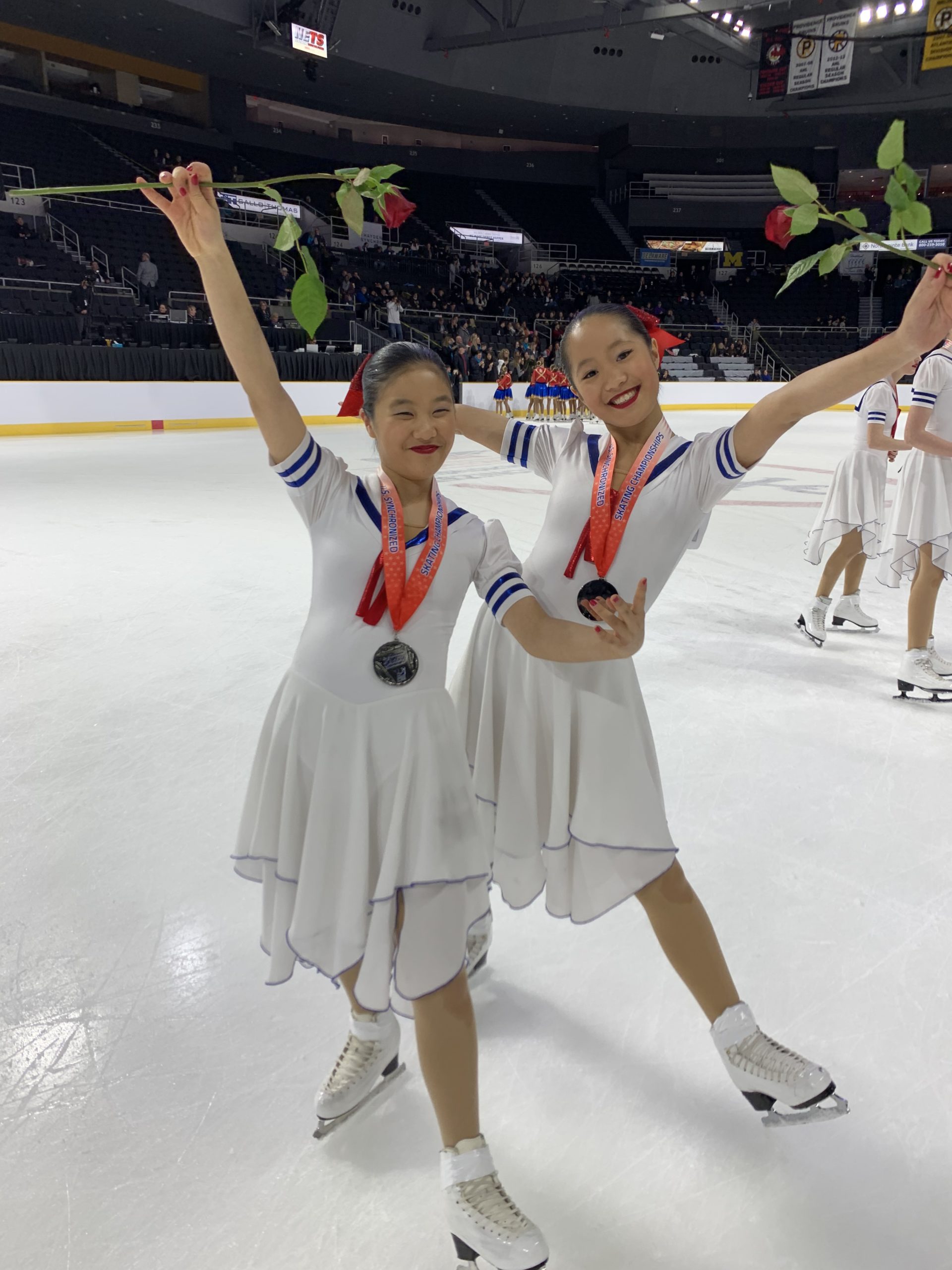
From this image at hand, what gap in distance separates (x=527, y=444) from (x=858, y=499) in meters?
2.89

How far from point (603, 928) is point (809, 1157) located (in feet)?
2.24

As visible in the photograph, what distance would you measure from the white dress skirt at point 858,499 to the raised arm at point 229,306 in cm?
343

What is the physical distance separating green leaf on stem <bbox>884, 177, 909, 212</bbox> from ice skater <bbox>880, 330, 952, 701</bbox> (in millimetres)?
2466

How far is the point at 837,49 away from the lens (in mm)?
20234

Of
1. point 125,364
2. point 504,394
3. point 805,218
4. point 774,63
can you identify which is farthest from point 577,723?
point 774,63

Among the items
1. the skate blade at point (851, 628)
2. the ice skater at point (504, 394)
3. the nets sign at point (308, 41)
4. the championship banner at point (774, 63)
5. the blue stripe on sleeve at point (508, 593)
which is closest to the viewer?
the blue stripe on sleeve at point (508, 593)

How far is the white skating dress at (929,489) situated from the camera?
336cm

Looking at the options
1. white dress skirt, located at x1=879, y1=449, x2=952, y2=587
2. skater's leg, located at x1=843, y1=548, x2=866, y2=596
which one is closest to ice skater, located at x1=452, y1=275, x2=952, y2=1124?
white dress skirt, located at x1=879, y1=449, x2=952, y2=587

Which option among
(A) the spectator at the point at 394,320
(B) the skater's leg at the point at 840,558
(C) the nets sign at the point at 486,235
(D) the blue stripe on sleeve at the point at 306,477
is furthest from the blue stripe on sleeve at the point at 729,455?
(C) the nets sign at the point at 486,235

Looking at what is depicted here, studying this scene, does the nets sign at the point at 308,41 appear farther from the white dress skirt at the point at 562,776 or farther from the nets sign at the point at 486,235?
the white dress skirt at the point at 562,776

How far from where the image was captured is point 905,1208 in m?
1.35

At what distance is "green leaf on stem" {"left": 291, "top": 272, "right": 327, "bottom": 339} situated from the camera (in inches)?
43.8

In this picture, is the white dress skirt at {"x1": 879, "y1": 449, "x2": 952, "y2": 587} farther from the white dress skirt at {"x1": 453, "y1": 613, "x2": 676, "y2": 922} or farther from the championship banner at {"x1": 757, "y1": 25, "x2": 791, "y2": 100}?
the championship banner at {"x1": 757, "y1": 25, "x2": 791, "y2": 100}

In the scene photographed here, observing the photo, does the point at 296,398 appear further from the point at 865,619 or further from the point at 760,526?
the point at 865,619
